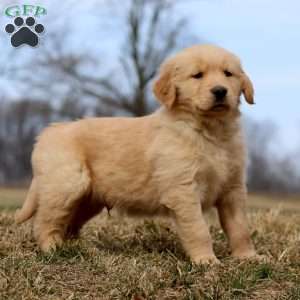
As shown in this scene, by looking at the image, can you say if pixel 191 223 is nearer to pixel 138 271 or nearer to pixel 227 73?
pixel 138 271

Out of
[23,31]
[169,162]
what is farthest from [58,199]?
[23,31]

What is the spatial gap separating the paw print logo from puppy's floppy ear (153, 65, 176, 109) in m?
2.66

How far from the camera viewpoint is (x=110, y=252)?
16.7ft

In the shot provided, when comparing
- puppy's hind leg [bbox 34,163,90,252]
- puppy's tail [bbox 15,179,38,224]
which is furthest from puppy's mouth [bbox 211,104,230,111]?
puppy's tail [bbox 15,179,38,224]

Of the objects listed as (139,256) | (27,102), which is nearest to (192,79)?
(139,256)

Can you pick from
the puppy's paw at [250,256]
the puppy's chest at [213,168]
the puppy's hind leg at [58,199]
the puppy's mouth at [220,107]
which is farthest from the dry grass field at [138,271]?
the puppy's mouth at [220,107]

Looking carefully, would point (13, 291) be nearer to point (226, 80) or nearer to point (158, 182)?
point (158, 182)

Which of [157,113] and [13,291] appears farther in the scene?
[157,113]

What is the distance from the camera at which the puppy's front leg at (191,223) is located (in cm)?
466

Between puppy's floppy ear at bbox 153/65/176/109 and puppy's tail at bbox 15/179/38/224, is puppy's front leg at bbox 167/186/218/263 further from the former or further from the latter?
puppy's tail at bbox 15/179/38/224

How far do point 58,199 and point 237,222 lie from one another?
4.73 ft

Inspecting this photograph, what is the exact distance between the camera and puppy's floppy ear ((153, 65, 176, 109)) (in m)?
4.87

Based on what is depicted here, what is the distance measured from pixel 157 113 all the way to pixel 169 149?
0.44 meters

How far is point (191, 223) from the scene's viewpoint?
4668 mm
